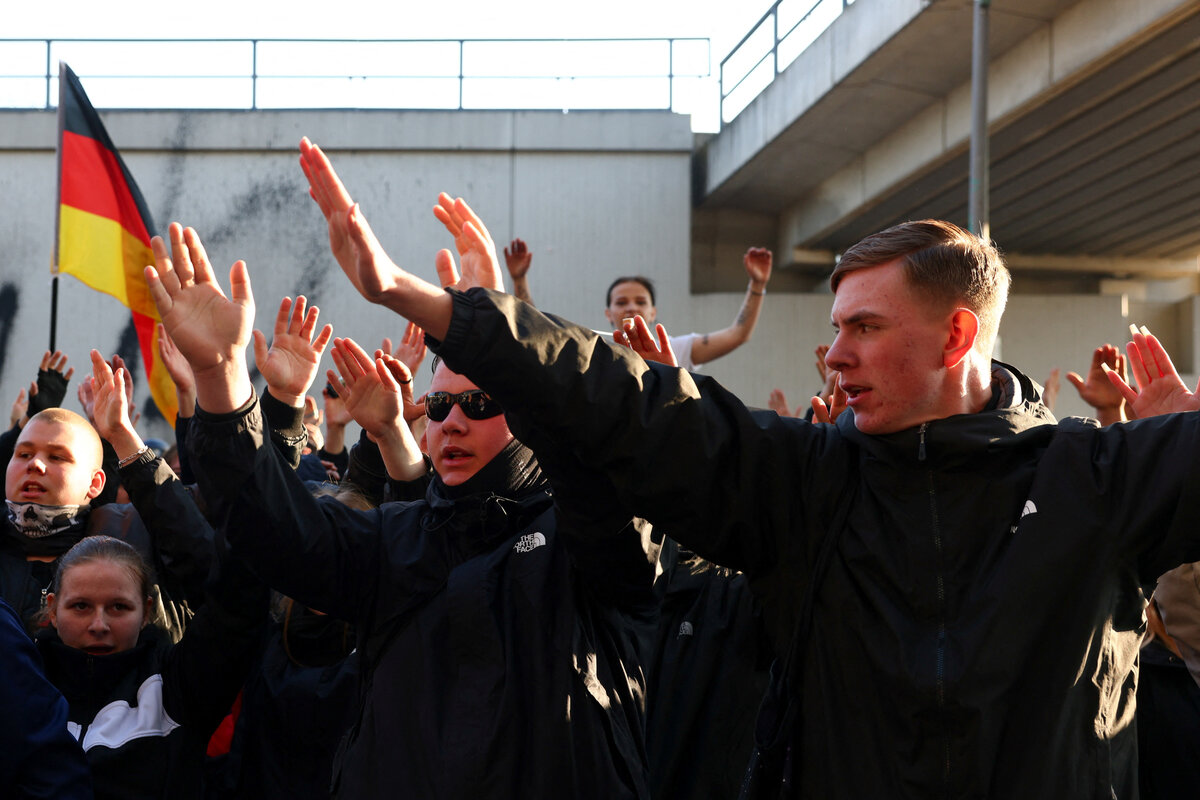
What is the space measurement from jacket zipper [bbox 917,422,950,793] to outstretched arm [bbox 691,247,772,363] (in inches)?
211

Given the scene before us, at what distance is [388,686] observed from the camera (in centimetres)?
259

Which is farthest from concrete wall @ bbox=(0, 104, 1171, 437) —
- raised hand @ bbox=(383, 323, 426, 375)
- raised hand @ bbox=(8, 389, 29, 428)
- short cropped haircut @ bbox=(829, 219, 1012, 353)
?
short cropped haircut @ bbox=(829, 219, 1012, 353)

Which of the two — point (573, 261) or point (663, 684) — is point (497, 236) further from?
point (663, 684)

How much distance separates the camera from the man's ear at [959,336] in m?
2.30

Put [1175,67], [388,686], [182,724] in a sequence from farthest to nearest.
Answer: [1175,67]
[182,724]
[388,686]

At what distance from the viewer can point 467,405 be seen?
298cm

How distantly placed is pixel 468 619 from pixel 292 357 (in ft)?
4.12

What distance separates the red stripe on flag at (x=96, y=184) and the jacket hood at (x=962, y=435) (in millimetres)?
6454

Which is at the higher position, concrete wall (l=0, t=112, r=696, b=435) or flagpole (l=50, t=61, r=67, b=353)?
concrete wall (l=0, t=112, r=696, b=435)

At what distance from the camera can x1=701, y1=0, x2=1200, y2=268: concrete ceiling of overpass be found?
10711mm

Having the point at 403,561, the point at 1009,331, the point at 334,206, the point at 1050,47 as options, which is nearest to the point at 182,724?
the point at 403,561

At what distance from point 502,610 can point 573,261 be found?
13579mm

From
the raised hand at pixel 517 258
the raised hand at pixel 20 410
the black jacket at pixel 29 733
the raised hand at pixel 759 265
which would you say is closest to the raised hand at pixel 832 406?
the black jacket at pixel 29 733

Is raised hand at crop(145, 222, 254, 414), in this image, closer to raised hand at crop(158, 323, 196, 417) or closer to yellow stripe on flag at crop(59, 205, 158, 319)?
raised hand at crop(158, 323, 196, 417)
